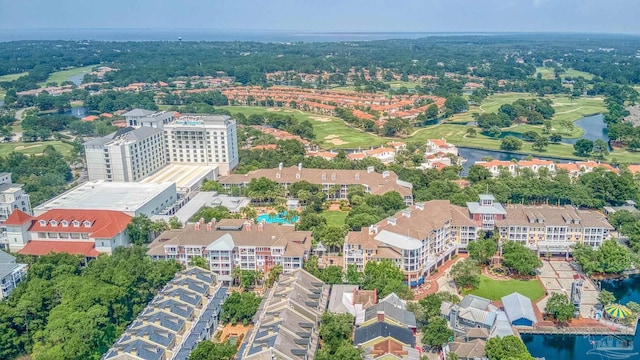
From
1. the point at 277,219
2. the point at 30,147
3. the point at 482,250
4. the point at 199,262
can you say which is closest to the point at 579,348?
the point at 482,250

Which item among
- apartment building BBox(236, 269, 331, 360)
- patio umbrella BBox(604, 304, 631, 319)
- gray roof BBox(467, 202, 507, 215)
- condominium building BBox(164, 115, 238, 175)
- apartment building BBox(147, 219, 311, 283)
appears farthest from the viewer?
condominium building BBox(164, 115, 238, 175)

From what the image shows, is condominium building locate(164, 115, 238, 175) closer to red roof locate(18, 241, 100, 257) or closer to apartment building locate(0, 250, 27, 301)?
red roof locate(18, 241, 100, 257)

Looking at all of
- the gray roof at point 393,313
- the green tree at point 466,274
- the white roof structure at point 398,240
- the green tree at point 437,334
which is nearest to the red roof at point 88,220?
the white roof structure at point 398,240

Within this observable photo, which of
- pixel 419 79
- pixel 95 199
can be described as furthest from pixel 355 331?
→ pixel 419 79

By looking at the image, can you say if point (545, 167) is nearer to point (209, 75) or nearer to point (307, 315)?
point (307, 315)

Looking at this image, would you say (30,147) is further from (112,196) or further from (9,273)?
(9,273)

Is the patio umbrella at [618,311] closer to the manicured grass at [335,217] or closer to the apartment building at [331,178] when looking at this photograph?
the apartment building at [331,178]

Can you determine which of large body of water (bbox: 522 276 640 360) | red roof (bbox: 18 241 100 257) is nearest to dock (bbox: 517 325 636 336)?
large body of water (bbox: 522 276 640 360)
